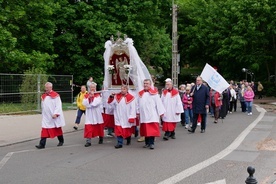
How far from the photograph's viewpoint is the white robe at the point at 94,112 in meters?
10.7

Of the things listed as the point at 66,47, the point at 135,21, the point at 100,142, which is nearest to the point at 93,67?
the point at 66,47

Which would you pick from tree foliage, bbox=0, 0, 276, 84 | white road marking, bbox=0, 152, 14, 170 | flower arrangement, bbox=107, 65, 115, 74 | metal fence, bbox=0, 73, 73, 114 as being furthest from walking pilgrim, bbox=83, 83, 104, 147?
tree foliage, bbox=0, 0, 276, 84

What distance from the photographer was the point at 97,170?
25.2ft

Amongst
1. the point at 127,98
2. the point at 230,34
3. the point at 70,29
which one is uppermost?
the point at 230,34

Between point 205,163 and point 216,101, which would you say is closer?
point 205,163

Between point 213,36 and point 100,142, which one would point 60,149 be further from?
point 213,36

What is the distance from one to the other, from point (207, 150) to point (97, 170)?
10.9 ft

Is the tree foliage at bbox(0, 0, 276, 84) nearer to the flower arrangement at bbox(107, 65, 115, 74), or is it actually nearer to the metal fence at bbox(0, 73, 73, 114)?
the metal fence at bbox(0, 73, 73, 114)

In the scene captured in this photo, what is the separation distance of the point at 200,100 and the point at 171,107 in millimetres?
1477

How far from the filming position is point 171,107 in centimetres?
1188

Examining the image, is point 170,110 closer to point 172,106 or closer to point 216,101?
point 172,106

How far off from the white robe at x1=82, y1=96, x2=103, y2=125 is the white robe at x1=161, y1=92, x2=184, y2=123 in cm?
211

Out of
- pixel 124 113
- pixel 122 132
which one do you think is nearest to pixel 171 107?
pixel 124 113

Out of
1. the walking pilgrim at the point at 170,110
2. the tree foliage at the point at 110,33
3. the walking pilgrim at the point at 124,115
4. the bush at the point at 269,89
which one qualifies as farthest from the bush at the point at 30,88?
the bush at the point at 269,89
